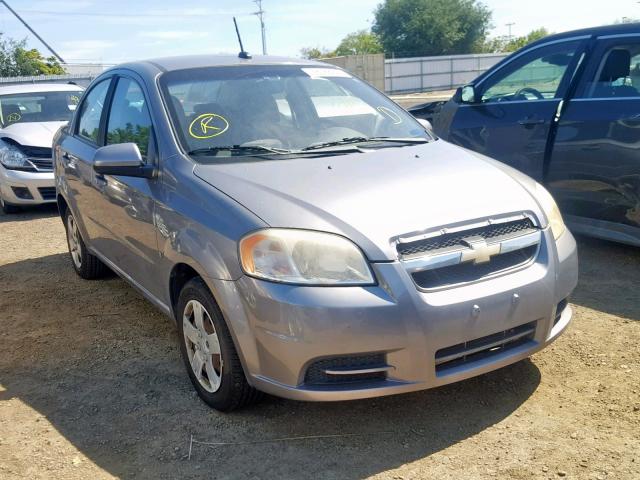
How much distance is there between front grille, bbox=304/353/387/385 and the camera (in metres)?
2.74

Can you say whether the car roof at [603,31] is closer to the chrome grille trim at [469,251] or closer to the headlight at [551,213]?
the headlight at [551,213]

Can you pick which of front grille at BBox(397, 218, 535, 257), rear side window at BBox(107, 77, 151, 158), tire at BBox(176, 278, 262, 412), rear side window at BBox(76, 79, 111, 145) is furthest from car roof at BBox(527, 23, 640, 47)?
tire at BBox(176, 278, 262, 412)

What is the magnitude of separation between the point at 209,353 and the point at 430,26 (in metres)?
60.3

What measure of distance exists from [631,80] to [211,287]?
3.63 m

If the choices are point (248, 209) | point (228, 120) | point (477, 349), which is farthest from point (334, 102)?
point (477, 349)

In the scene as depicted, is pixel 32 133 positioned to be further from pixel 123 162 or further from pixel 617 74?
pixel 617 74

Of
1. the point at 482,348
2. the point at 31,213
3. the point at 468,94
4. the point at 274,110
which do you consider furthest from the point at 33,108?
the point at 482,348

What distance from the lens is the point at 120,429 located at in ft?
10.3

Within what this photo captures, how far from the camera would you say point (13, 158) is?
823 centimetres

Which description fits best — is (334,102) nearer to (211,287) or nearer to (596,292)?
(211,287)

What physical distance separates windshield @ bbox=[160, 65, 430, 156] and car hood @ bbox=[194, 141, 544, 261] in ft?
0.93

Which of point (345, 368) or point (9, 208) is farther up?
point (345, 368)

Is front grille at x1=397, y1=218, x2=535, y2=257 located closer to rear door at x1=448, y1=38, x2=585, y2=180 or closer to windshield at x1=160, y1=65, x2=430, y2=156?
windshield at x1=160, y1=65, x2=430, y2=156

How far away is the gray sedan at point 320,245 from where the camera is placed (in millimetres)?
2688
